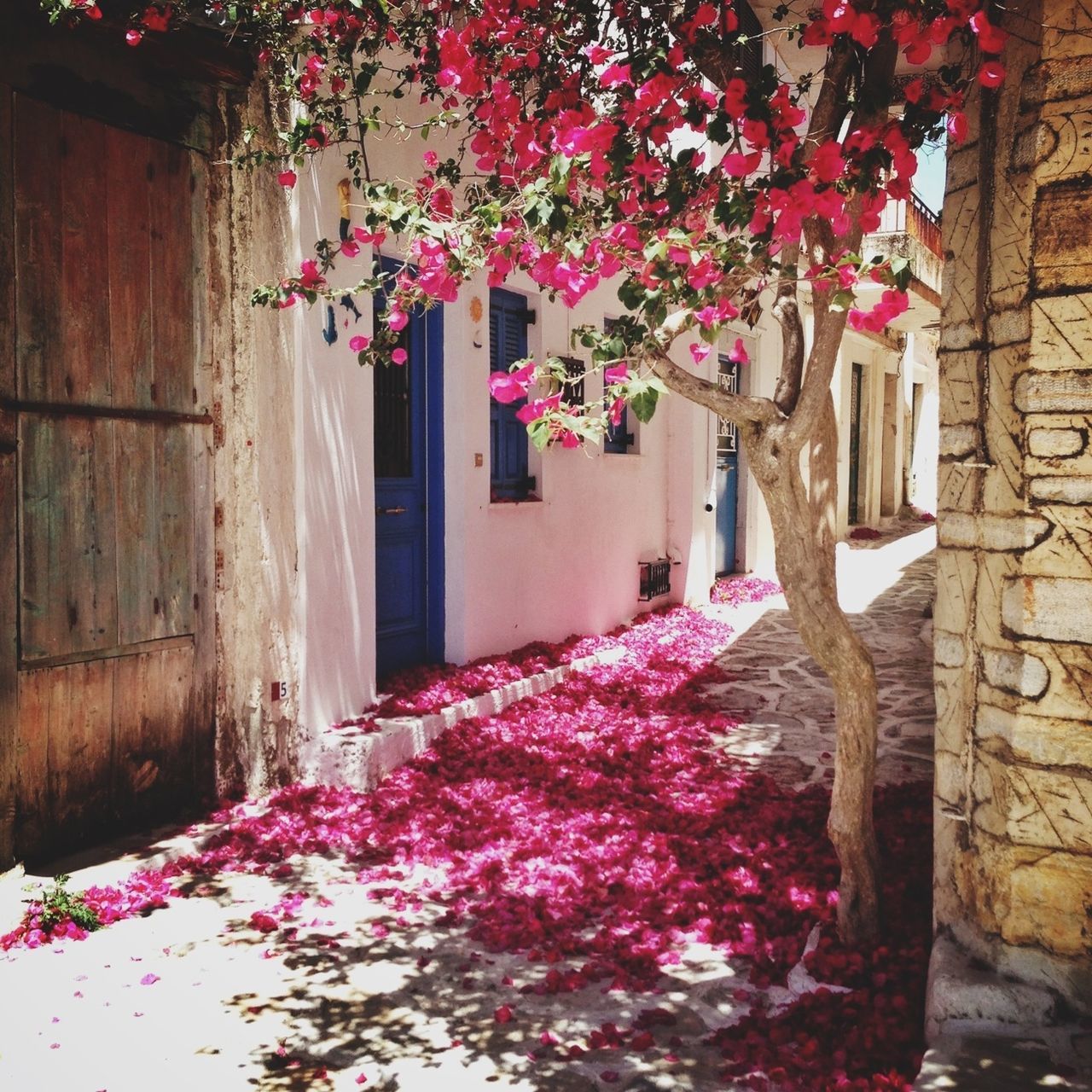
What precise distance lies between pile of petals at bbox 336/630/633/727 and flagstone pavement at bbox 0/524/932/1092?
4.98 feet

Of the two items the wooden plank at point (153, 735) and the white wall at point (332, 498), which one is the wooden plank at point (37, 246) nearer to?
the white wall at point (332, 498)

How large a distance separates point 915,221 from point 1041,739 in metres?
13.2

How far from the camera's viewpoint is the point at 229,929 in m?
4.07

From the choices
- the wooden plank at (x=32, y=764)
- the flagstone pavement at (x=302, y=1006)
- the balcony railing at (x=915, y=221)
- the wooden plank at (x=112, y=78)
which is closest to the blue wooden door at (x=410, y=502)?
the wooden plank at (x=112, y=78)

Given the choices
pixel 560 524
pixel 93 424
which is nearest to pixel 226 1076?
pixel 93 424

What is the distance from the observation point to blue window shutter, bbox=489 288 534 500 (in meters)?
7.83

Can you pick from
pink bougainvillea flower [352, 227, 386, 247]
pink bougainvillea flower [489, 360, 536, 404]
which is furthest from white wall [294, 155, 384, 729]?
pink bougainvillea flower [489, 360, 536, 404]

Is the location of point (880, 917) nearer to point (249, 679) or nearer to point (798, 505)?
point (798, 505)

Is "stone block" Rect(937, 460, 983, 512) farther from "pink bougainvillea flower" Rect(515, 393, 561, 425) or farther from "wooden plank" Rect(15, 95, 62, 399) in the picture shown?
"wooden plank" Rect(15, 95, 62, 399)

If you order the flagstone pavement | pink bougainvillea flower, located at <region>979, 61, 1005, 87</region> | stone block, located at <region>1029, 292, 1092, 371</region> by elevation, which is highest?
pink bougainvillea flower, located at <region>979, 61, 1005, 87</region>

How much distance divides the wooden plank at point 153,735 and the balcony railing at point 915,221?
11.4 meters

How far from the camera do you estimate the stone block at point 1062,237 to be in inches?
114

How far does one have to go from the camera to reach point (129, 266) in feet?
15.7

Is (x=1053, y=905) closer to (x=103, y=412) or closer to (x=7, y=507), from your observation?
(x=7, y=507)
